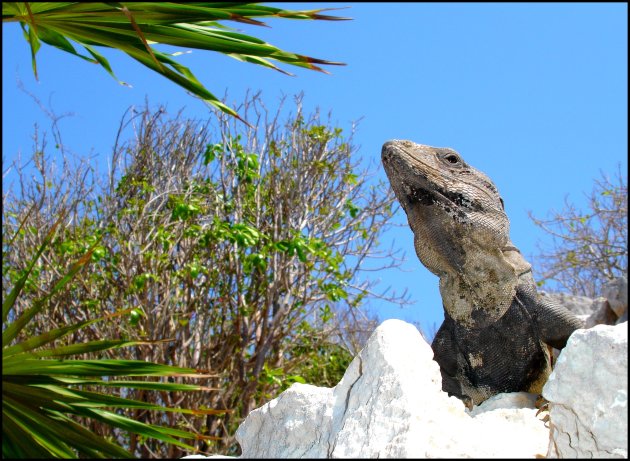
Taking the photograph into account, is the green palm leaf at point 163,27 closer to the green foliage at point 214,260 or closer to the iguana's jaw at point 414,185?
the iguana's jaw at point 414,185

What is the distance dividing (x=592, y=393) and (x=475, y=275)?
4.95ft

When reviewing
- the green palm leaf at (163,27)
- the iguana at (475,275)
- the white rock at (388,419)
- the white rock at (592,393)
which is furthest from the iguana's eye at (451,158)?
the white rock at (592,393)

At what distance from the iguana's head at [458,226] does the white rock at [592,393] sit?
55.3 inches

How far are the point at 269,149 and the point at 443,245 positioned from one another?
577 cm

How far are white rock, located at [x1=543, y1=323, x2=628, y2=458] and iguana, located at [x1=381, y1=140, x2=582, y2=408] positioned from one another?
4.45ft

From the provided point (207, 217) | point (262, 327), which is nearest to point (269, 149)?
point (207, 217)

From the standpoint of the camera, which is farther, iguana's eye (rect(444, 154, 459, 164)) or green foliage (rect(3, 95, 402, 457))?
green foliage (rect(3, 95, 402, 457))

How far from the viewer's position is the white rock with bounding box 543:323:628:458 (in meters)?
2.23

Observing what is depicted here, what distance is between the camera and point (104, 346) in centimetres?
312

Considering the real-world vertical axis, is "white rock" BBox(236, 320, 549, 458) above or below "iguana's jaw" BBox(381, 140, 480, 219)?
below

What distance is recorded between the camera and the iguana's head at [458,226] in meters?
3.72

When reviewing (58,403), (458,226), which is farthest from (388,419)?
(458,226)

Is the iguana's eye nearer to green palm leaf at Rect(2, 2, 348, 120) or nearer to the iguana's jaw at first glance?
the iguana's jaw

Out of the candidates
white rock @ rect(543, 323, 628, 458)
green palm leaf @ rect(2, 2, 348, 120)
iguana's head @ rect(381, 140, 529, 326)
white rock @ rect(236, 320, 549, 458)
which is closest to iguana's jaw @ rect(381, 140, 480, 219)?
iguana's head @ rect(381, 140, 529, 326)
